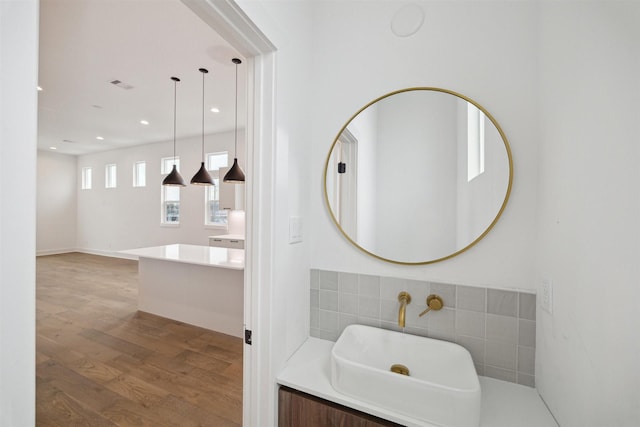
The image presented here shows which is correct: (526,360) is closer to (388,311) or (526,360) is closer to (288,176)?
(388,311)

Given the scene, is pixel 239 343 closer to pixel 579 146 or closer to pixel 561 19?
pixel 579 146

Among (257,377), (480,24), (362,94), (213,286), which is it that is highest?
(480,24)

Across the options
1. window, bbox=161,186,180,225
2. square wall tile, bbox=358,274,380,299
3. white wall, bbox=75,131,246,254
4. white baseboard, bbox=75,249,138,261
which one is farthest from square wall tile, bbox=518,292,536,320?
white baseboard, bbox=75,249,138,261

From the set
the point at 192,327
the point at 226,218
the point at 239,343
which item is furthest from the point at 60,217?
the point at 239,343

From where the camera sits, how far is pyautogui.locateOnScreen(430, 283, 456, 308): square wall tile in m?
1.21

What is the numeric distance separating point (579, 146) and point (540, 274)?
0.51 meters

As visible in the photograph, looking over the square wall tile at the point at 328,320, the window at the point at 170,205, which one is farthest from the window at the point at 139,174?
the square wall tile at the point at 328,320

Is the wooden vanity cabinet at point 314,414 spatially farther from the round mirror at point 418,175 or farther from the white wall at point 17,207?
the white wall at point 17,207

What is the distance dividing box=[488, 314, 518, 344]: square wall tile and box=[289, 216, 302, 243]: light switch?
2.94ft

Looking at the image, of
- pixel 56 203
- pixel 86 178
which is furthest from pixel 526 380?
pixel 56 203

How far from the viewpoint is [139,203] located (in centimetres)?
695

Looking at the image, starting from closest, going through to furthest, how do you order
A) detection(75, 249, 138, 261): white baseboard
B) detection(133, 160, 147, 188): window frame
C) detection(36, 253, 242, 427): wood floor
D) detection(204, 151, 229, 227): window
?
detection(36, 253, 242, 427): wood floor
detection(204, 151, 229, 227): window
detection(133, 160, 147, 188): window frame
detection(75, 249, 138, 261): white baseboard

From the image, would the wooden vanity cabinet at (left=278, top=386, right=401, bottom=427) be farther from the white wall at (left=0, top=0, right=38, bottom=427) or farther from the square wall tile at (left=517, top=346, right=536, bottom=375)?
the white wall at (left=0, top=0, right=38, bottom=427)

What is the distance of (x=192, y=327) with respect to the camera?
316cm
